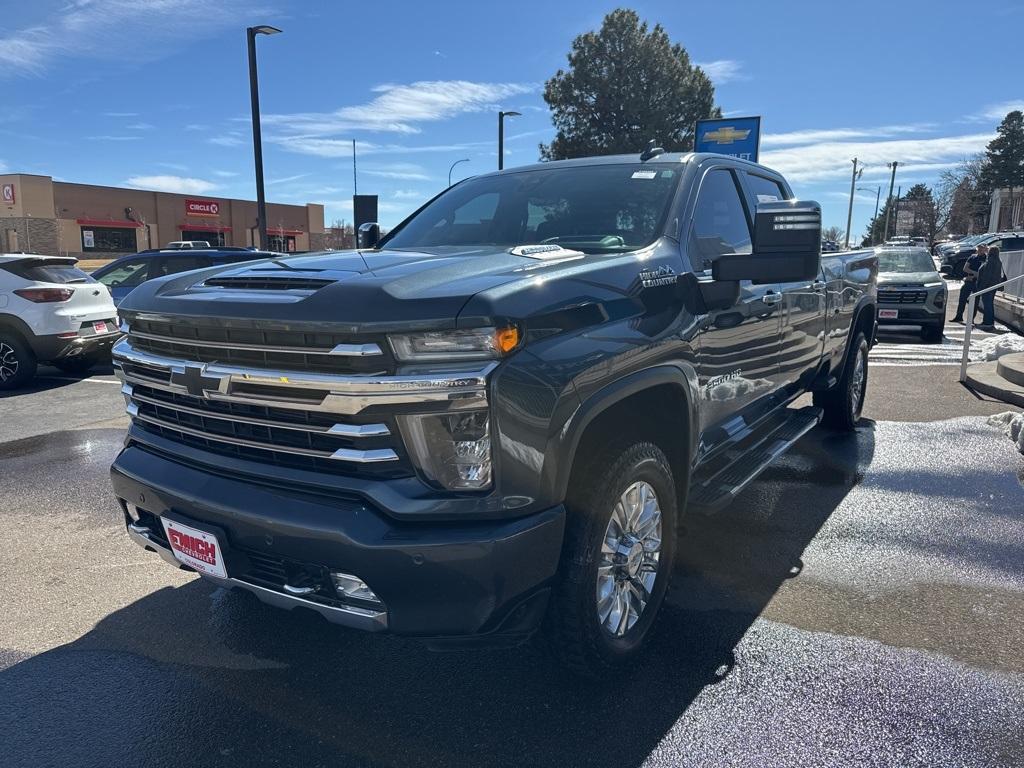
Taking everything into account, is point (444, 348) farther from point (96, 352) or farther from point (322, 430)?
point (96, 352)

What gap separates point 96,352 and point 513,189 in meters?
7.91

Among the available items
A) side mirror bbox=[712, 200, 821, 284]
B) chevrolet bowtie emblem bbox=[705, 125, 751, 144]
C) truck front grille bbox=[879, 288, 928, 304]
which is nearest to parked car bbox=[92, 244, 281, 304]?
side mirror bbox=[712, 200, 821, 284]

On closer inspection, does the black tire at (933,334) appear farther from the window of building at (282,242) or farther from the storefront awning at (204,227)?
the storefront awning at (204,227)

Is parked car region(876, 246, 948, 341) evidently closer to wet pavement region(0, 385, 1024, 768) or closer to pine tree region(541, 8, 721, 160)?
wet pavement region(0, 385, 1024, 768)

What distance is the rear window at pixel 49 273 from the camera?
9.27 metres

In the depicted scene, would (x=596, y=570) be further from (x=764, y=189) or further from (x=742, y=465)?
(x=764, y=189)

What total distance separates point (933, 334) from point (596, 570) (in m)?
12.4

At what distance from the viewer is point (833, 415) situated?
253 inches

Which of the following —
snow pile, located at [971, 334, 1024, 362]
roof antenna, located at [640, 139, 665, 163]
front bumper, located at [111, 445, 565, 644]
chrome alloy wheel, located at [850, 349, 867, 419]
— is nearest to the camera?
front bumper, located at [111, 445, 565, 644]

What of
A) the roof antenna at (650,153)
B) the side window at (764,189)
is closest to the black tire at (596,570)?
the roof antenna at (650,153)

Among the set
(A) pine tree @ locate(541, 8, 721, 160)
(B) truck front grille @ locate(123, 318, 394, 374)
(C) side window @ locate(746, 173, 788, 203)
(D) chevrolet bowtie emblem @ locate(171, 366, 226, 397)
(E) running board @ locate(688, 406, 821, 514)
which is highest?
(A) pine tree @ locate(541, 8, 721, 160)

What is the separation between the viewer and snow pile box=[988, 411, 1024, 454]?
6.13 m

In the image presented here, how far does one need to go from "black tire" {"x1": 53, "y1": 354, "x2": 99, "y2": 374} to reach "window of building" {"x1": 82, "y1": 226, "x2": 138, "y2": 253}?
3663 cm

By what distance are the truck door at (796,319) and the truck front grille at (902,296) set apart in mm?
8645
